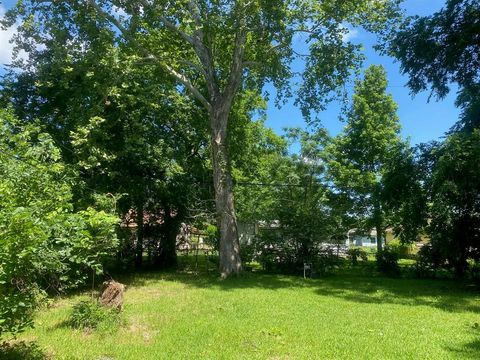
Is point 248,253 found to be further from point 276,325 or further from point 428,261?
point 276,325

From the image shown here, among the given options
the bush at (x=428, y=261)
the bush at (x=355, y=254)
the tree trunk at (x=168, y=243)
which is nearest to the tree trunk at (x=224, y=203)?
the tree trunk at (x=168, y=243)

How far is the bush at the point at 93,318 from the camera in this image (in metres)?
7.66

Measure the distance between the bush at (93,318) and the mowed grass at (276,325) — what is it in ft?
0.59

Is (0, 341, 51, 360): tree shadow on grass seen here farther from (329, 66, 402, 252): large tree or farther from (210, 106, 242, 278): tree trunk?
(329, 66, 402, 252): large tree

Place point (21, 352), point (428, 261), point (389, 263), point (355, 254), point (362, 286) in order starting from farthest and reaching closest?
point (355, 254)
point (389, 263)
point (428, 261)
point (362, 286)
point (21, 352)

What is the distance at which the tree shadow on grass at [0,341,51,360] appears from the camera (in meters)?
5.71

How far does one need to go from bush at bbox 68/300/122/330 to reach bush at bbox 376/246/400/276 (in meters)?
14.4

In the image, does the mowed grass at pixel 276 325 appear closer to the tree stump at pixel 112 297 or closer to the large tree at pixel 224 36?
the tree stump at pixel 112 297

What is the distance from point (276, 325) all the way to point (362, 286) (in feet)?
24.3

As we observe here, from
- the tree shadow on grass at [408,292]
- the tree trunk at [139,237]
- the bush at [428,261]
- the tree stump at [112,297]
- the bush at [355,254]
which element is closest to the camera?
the tree stump at [112,297]

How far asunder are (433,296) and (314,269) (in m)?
5.80

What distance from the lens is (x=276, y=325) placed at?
8.20 m

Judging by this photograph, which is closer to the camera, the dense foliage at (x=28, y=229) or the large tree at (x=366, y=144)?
the dense foliage at (x=28, y=229)

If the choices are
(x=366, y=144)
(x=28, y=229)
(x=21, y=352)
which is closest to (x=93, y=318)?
(x=21, y=352)
